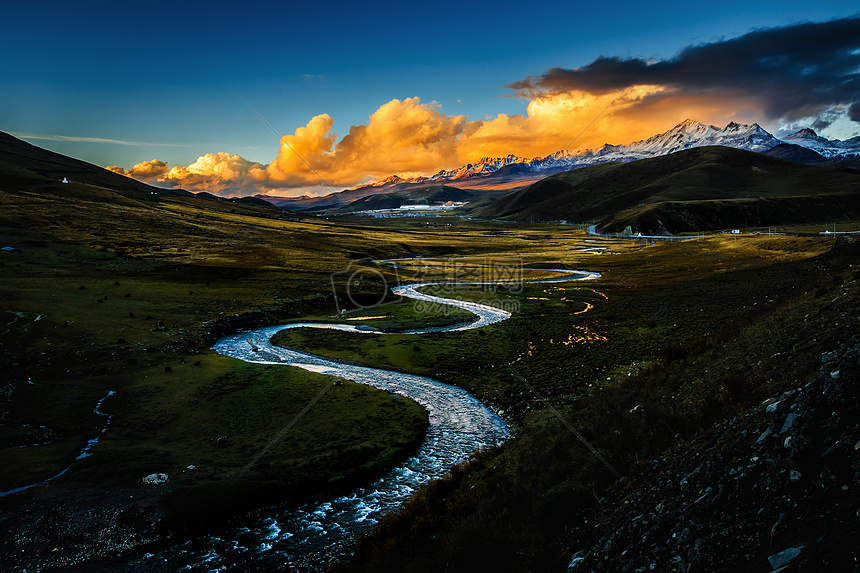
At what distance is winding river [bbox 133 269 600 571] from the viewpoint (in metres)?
17.5

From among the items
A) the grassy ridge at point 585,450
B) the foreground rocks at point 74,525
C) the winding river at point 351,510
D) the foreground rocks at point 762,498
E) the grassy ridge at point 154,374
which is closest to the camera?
the foreground rocks at point 762,498

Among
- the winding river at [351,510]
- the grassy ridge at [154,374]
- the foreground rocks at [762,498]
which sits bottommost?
the winding river at [351,510]

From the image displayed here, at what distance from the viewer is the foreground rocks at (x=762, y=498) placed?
9602mm

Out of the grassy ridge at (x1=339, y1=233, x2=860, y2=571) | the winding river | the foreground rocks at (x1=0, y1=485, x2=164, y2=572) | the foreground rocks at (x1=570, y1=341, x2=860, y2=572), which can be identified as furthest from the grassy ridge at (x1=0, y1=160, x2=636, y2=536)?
the foreground rocks at (x1=570, y1=341, x2=860, y2=572)

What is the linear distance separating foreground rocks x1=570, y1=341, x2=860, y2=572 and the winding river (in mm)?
10634

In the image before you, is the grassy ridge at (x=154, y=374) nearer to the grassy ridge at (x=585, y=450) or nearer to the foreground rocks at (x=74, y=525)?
the foreground rocks at (x=74, y=525)

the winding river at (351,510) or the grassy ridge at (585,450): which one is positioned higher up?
the grassy ridge at (585,450)

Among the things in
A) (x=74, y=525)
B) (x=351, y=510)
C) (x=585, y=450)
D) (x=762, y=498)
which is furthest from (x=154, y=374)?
(x=762, y=498)

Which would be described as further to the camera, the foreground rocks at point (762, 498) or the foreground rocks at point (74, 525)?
the foreground rocks at point (74, 525)

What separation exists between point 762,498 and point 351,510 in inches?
646

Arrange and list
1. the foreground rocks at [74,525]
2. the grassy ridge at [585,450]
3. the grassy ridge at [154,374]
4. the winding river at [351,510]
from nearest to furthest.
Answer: the grassy ridge at [585,450] → the foreground rocks at [74,525] → the winding river at [351,510] → the grassy ridge at [154,374]

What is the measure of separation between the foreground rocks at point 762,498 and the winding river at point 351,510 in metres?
10.6

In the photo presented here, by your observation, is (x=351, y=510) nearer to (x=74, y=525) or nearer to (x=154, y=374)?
(x=74, y=525)

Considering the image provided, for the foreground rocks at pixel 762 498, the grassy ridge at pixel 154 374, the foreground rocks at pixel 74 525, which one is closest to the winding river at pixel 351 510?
the grassy ridge at pixel 154 374
